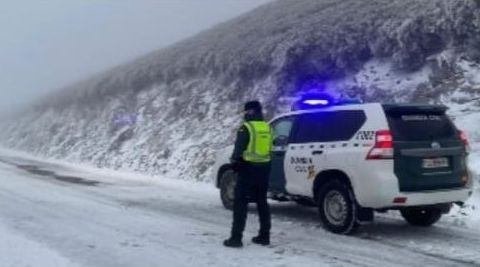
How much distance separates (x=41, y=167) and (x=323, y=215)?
15.9 m

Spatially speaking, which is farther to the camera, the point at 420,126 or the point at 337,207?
the point at 337,207

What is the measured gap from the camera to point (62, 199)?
1464 centimetres

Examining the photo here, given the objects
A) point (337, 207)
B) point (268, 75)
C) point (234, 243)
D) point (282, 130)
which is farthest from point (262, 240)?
point (268, 75)

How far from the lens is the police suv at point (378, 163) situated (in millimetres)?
9633

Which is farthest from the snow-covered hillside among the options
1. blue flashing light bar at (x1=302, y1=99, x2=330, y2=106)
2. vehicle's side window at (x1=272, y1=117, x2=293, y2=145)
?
vehicle's side window at (x1=272, y1=117, x2=293, y2=145)

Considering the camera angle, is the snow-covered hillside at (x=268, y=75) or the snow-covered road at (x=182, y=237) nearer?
the snow-covered road at (x=182, y=237)

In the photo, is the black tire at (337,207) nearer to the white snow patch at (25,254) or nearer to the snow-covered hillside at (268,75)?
the snow-covered hillside at (268,75)

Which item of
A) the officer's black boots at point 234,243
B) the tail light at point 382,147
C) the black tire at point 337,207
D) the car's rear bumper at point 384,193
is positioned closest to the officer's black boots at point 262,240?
the officer's black boots at point 234,243

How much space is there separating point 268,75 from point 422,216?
11.4 meters

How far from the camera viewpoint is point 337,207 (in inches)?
405

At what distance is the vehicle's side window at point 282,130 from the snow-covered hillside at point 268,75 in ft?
3.58

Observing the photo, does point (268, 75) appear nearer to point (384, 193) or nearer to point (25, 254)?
point (384, 193)

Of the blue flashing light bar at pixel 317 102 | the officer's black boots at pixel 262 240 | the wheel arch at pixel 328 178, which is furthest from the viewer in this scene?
the blue flashing light bar at pixel 317 102

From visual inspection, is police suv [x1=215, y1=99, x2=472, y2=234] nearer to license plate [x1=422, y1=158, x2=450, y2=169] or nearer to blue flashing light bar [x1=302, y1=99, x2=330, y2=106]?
license plate [x1=422, y1=158, x2=450, y2=169]
